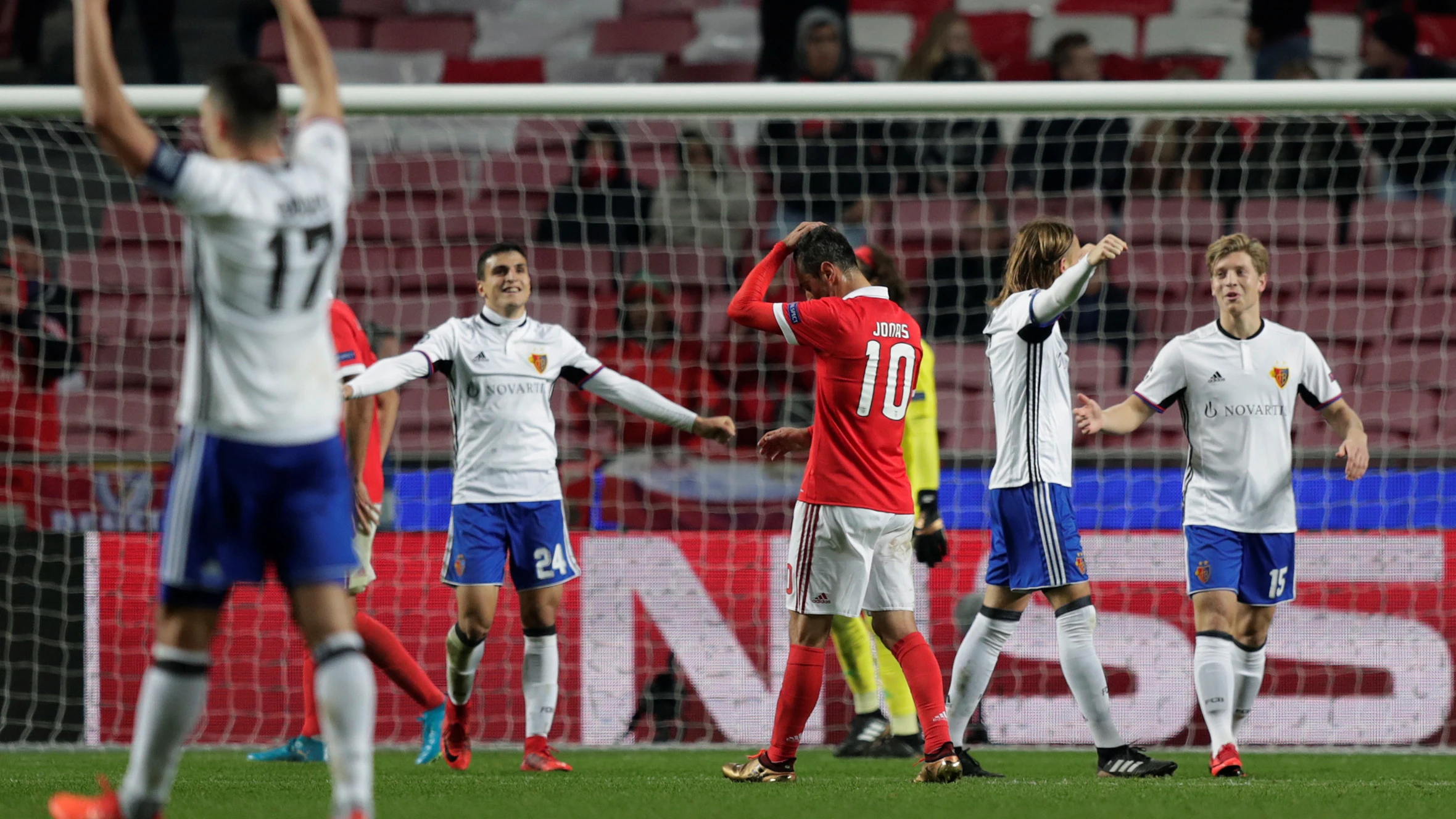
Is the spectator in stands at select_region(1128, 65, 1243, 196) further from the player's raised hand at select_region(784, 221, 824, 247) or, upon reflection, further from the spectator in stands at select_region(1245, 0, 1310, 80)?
the player's raised hand at select_region(784, 221, 824, 247)

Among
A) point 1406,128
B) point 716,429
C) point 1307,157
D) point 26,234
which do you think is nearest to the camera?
point 716,429

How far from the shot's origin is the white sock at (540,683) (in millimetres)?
6000

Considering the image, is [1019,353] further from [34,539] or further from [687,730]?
[34,539]

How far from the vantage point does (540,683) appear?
6012 millimetres

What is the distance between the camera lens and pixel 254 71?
3.39 m

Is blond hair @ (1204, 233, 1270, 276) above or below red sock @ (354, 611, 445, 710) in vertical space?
above

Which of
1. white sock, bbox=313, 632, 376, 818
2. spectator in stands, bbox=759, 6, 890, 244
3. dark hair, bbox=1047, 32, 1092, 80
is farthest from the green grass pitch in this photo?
dark hair, bbox=1047, 32, 1092, 80

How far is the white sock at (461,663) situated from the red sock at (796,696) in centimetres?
134

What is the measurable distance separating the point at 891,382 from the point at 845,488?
1.33ft

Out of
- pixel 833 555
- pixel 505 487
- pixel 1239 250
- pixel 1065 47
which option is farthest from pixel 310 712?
pixel 1065 47

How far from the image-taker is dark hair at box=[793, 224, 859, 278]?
5406 mm

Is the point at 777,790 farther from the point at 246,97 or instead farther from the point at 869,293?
the point at 246,97

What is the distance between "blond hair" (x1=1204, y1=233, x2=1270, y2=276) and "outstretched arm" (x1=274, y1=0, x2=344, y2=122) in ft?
11.3

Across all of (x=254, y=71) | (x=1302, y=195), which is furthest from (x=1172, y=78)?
(x=254, y=71)
